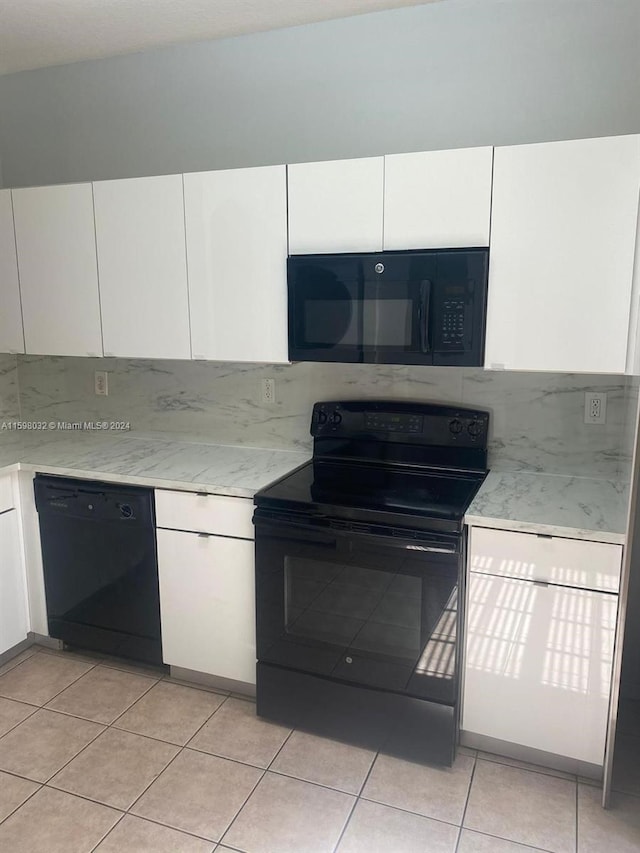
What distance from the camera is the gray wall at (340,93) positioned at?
2.26 metres

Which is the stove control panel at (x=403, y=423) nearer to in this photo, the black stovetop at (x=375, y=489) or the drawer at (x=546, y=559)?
the black stovetop at (x=375, y=489)

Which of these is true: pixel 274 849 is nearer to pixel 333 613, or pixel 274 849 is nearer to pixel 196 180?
pixel 333 613

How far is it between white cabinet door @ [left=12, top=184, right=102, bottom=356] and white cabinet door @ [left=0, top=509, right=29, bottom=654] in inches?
31.4

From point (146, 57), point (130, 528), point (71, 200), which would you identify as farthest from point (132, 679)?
point (146, 57)

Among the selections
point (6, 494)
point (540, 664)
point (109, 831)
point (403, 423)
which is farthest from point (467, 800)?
point (6, 494)

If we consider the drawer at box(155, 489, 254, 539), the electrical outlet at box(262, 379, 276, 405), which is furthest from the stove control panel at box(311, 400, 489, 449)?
the drawer at box(155, 489, 254, 539)

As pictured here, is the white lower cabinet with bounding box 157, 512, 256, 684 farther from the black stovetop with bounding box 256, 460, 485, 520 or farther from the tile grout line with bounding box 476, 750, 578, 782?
the tile grout line with bounding box 476, 750, 578, 782

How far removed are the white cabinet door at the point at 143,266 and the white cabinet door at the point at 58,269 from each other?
7cm

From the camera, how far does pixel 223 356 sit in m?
2.57

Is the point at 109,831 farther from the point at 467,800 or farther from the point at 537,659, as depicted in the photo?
the point at 537,659

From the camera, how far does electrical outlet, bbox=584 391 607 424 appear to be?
2.38 metres

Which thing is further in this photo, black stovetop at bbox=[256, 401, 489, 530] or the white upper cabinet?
the white upper cabinet

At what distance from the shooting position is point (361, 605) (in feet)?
7.14

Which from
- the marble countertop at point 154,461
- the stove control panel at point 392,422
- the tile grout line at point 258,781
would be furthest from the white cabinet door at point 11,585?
the stove control panel at point 392,422
